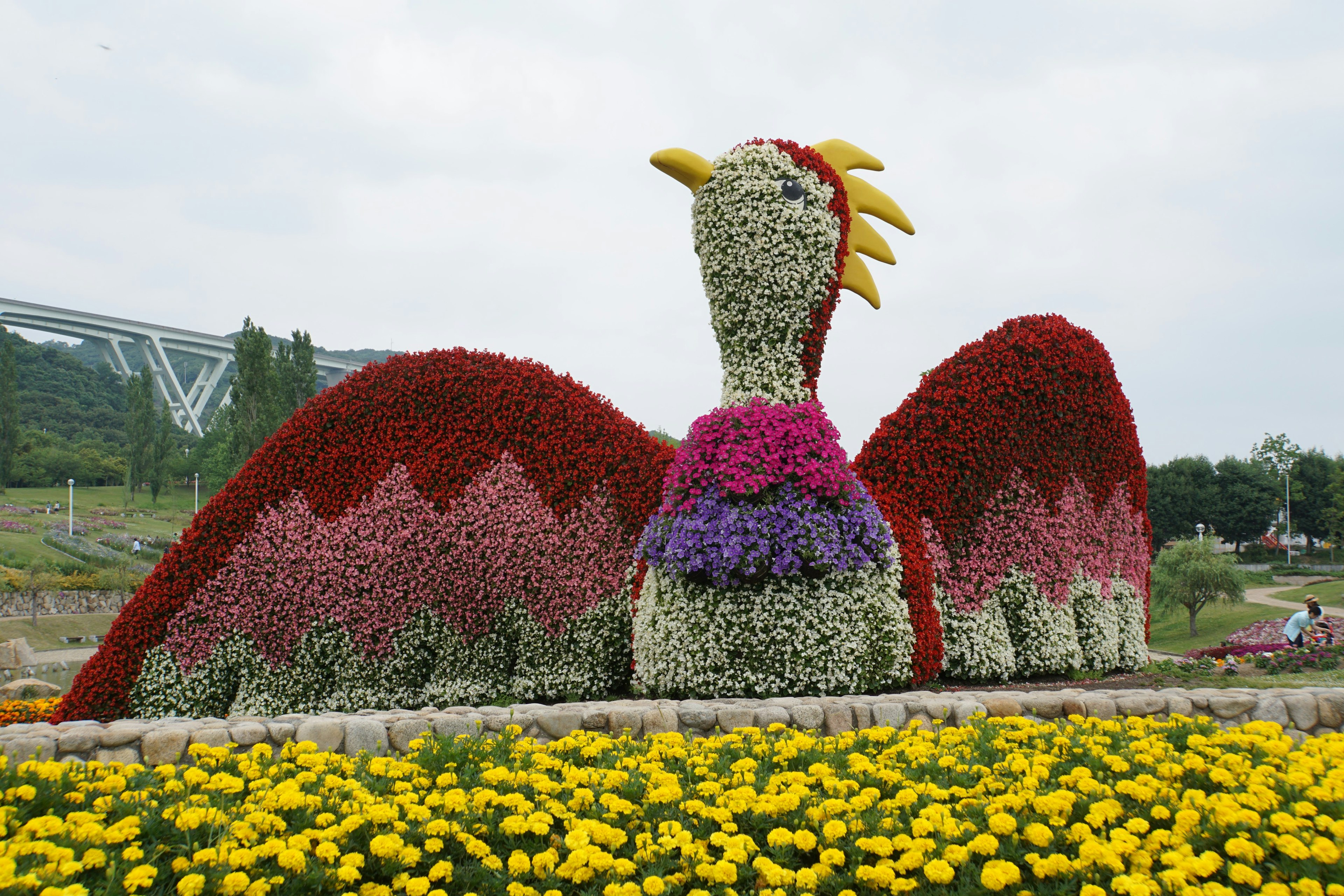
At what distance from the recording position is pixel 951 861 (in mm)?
2629

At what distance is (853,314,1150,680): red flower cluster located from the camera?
6875mm

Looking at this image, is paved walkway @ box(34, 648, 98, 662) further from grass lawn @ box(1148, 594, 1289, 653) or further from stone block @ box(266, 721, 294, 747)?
grass lawn @ box(1148, 594, 1289, 653)

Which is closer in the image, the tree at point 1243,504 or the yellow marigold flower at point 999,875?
the yellow marigold flower at point 999,875

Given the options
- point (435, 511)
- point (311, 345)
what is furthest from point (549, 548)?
point (311, 345)

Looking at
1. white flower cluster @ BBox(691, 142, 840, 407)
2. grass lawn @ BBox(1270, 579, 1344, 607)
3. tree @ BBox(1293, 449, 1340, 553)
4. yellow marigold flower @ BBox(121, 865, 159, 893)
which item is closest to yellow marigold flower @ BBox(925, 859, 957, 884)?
yellow marigold flower @ BBox(121, 865, 159, 893)

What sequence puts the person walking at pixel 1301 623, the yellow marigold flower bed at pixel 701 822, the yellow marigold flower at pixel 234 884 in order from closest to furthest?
the yellow marigold flower at pixel 234 884 → the yellow marigold flower bed at pixel 701 822 → the person walking at pixel 1301 623

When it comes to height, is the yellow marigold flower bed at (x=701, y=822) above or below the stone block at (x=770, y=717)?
above

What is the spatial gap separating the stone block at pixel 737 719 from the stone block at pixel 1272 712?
3.70 meters

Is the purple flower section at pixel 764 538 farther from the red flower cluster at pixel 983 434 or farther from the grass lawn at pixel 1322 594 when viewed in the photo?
the grass lawn at pixel 1322 594

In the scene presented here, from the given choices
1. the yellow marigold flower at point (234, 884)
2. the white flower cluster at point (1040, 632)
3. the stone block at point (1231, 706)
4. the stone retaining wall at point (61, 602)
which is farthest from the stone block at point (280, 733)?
the stone retaining wall at point (61, 602)

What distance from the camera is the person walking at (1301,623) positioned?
11.8 meters

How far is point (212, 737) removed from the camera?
15.4ft

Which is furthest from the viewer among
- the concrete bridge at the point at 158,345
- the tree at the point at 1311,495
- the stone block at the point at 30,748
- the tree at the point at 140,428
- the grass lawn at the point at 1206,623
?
the concrete bridge at the point at 158,345

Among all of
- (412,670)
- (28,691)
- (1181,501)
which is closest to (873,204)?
(412,670)
